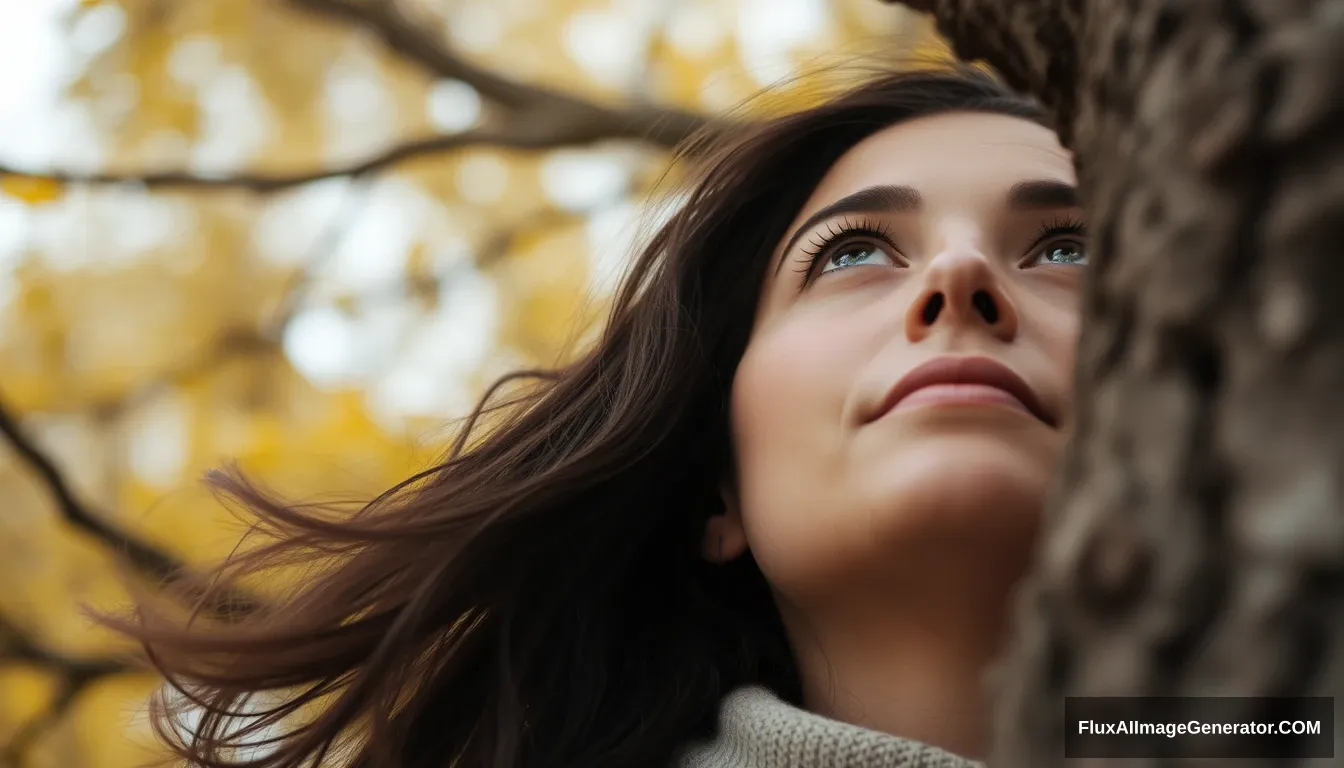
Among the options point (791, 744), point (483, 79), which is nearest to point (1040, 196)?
point (791, 744)

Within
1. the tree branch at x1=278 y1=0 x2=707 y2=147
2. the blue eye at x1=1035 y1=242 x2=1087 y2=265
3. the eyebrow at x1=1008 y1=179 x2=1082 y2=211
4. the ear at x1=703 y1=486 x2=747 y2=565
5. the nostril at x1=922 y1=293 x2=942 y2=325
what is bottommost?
the ear at x1=703 y1=486 x2=747 y2=565

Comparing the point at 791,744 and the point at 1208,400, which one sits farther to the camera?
the point at 791,744

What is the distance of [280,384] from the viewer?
12.6 ft

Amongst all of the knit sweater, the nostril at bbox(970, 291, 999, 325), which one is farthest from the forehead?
the knit sweater

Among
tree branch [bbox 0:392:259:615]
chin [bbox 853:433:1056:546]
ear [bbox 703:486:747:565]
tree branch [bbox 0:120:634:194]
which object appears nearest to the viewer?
chin [bbox 853:433:1056:546]

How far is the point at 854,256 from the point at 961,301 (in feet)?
0.97

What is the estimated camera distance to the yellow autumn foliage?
11.1 ft

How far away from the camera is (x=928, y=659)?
4.94ft

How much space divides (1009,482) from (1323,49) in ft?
2.66

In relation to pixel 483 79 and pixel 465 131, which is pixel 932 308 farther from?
pixel 483 79

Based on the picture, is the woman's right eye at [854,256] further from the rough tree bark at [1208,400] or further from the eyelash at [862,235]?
the rough tree bark at [1208,400]

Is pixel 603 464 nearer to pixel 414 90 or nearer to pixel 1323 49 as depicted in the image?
pixel 1323 49

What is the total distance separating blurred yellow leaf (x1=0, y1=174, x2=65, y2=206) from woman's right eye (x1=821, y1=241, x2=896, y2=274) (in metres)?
1.84

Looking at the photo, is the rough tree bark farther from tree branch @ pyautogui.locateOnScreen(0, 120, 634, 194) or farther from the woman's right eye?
tree branch @ pyautogui.locateOnScreen(0, 120, 634, 194)
